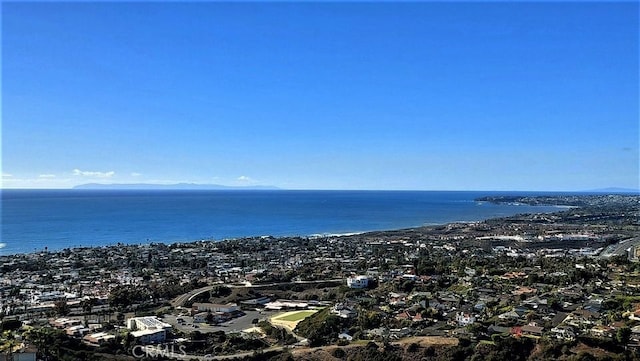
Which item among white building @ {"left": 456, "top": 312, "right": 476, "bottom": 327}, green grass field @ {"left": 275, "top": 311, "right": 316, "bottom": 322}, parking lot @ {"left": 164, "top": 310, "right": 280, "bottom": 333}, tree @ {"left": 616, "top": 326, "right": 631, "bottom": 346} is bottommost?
parking lot @ {"left": 164, "top": 310, "right": 280, "bottom": 333}

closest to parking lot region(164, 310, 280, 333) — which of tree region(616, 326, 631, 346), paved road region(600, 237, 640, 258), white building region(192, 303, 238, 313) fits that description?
white building region(192, 303, 238, 313)

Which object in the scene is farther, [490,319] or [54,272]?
[54,272]

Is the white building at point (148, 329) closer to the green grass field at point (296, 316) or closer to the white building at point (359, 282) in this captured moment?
the green grass field at point (296, 316)

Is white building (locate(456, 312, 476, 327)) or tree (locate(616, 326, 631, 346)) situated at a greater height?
tree (locate(616, 326, 631, 346))

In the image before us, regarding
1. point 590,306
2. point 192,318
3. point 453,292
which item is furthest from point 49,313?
point 590,306

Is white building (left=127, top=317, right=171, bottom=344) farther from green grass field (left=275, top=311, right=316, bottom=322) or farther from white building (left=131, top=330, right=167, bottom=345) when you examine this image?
green grass field (left=275, top=311, right=316, bottom=322)

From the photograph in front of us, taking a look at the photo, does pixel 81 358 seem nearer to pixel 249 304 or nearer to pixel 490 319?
pixel 249 304

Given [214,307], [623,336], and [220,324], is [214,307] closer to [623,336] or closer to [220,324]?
[220,324]

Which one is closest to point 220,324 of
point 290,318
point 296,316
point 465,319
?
point 290,318
